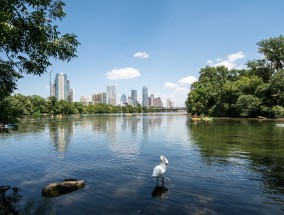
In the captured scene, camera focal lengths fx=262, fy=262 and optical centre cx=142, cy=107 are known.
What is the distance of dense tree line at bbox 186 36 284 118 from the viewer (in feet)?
310

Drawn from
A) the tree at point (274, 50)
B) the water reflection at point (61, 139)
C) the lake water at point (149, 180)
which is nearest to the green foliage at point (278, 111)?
the tree at point (274, 50)

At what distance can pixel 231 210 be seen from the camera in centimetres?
1233

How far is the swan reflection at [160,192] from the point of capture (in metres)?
14.1

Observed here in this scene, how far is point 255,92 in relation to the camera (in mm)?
101438

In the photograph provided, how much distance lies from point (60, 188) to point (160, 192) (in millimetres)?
5592

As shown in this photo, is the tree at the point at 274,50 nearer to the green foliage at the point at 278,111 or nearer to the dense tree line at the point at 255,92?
the dense tree line at the point at 255,92

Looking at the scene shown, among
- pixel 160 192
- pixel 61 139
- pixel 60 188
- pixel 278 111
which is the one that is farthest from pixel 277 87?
pixel 60 188

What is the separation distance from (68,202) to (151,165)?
Answer: 9279 mm

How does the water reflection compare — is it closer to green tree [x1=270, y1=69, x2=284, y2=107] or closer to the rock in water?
the rock in water

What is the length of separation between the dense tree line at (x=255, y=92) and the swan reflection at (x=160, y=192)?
8767 centimetres

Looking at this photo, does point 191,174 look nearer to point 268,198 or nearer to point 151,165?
point 151,165

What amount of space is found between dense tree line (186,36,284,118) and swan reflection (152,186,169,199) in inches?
3452

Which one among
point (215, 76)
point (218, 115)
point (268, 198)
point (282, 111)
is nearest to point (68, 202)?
point (268, 198)

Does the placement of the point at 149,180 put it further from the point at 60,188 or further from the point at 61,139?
the point at 61,139
